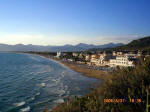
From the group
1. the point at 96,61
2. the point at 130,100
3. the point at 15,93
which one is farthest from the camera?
the point at 96,61

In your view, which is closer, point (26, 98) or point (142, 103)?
point (142, 103)

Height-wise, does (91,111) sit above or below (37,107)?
above

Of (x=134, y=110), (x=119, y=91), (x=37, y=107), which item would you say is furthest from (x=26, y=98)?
(x=134, y=110)

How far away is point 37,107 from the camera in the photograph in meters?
16.4

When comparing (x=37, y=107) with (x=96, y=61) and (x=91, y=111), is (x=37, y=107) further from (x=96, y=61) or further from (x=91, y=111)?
(x=96, y=61)

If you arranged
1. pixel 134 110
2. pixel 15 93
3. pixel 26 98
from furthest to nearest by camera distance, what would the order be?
pixel 15 93 < pixel 26 98 < pixel 134 110

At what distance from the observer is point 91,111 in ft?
19.0

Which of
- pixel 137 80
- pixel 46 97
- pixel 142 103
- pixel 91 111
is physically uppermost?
pixel 137 80

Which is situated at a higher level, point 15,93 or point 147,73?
point 147,73

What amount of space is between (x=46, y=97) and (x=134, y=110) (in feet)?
54.2

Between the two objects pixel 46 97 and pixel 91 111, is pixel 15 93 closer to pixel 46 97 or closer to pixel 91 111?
pixel 46 97

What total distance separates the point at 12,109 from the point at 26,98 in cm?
375

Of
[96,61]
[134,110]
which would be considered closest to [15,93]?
[134,110]

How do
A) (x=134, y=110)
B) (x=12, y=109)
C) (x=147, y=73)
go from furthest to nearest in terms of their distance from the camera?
(x=12, y=109), (x=147, y=73), (x=134, y=110)
